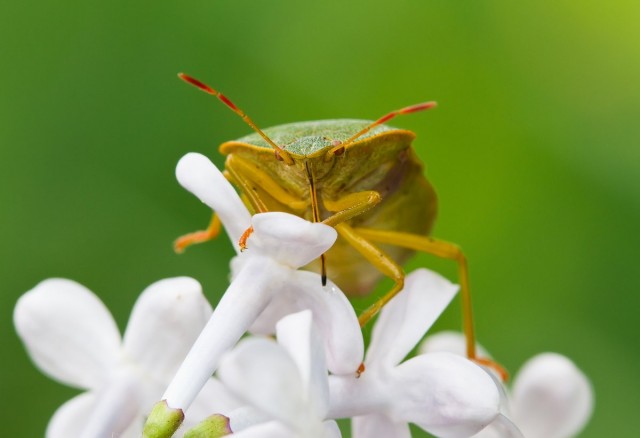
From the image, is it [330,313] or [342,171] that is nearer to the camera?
[330,313]

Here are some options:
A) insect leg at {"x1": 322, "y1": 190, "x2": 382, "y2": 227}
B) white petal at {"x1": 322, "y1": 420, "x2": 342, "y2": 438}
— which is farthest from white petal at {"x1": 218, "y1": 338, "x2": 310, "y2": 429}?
insect leg at {"x1": 322, "y1": 190, "x2": 382, "y2": 227}

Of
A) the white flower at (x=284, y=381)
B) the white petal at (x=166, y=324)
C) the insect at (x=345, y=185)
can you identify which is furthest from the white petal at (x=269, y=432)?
the insect at (x=345, y=185)

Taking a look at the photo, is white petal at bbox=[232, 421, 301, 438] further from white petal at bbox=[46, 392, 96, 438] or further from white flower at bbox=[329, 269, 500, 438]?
white petal at bbox=[46, 392, 96, 438]

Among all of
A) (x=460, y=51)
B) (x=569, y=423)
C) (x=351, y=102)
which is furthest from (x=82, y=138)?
(x=569, y=423)

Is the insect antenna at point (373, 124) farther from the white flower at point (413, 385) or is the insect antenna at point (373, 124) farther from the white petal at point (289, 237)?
the white petal at point (289, 237)

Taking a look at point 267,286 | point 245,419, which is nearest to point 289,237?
point 267,286

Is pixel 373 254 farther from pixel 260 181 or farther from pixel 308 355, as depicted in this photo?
pixel 308 355
